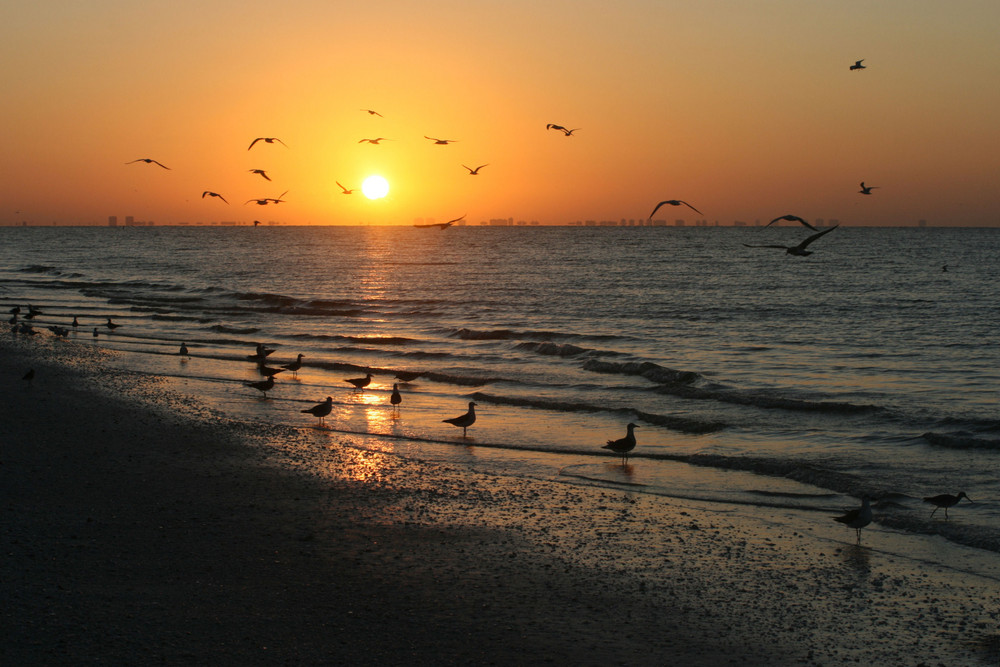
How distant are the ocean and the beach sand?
1367 millimetres

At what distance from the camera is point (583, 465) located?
12.5 m

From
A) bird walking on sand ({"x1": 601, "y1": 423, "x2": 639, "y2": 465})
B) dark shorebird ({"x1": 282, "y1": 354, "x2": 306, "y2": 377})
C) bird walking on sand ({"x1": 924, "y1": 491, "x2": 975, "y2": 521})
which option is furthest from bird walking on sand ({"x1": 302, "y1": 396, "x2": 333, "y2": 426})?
bird walking on sand ({"x1": 924, "y1": 491, "x2": 975, "y2": 521})

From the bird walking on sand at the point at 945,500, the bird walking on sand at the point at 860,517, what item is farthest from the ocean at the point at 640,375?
the bird walking on sand at the point at 860,517

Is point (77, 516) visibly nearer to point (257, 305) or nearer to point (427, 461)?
point (427, 461)

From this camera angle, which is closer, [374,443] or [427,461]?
[427,461]

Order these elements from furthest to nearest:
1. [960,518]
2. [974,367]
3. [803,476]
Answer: [974,367] → [803,476] → [960,518]

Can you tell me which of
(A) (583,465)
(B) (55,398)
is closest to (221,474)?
(A) (583,465)

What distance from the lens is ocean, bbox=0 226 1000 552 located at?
1214cm

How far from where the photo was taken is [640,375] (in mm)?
21797

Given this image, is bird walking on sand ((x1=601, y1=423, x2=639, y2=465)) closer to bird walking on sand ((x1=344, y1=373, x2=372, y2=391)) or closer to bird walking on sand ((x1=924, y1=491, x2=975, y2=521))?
bird walking on sand ((x1=924, y1=491, x2=975, y2=521))

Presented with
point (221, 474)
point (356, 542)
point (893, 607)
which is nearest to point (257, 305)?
point (221, 474)

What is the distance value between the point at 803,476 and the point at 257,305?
122 feet

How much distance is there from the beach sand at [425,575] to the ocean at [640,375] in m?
1.37

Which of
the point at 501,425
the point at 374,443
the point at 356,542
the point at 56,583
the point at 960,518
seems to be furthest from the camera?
the point at 501,425
